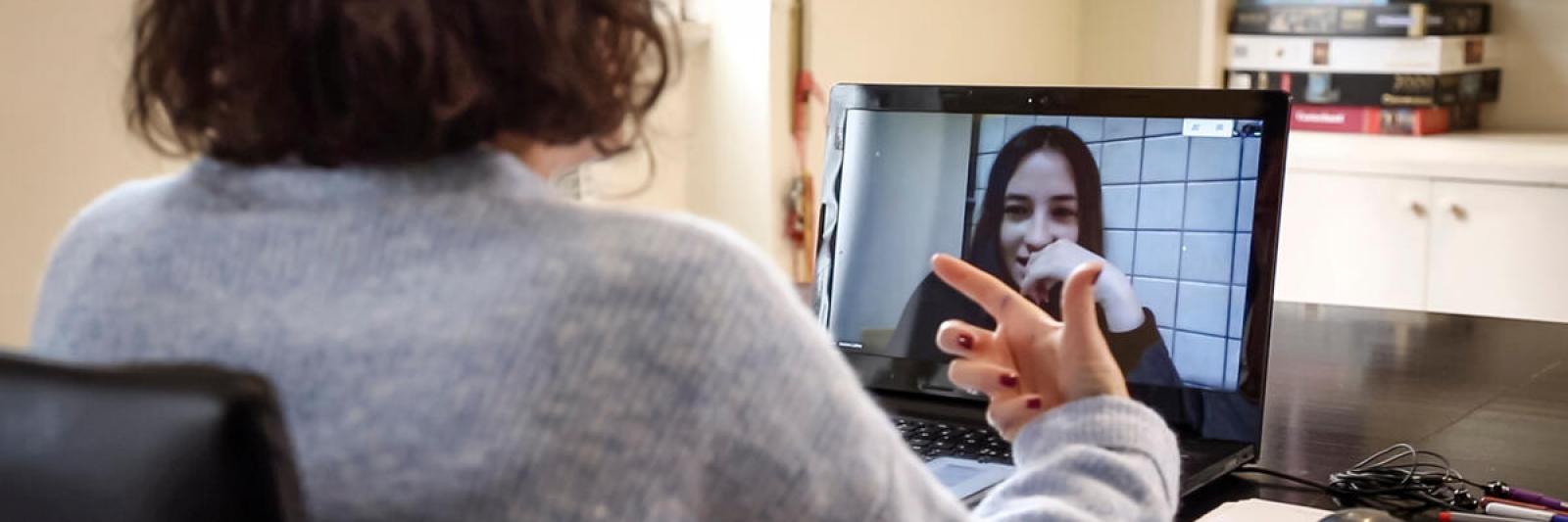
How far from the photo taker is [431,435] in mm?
587

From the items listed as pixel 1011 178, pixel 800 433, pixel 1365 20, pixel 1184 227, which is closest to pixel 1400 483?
pixel 1184 227

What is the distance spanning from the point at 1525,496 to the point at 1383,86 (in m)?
2.42

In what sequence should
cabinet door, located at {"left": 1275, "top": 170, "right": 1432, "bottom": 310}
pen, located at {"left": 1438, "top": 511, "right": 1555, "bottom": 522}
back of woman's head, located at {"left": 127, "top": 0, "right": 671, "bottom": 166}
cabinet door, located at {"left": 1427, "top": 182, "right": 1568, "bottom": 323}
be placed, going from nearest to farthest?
1. back of woman's head, located at {"left": 127, "top": 0, "right": 671, "bottom": 166}
2. pen, located at {"left": 1438, "top": 511, "right": 1555, "bottom": 522}
3. cabinet door, located at {"left": 1427, "top": 182, "right": 1568, "bottom": 323}
4. cabinet door, located at {"left": 1275, "top": 170, "right": 1432, "bottom": 310}

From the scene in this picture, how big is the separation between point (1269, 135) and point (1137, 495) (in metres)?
0.55

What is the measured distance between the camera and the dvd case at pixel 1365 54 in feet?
11.1

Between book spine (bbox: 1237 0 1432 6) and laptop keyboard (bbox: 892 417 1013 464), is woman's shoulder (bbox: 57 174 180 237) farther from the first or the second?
book spine (bbox: 1237 0 1432 6)

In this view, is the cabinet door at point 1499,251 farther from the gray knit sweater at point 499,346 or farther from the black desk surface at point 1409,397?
the gray knit sweater at point 499,346

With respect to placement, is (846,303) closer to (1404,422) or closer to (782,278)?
(1404,422)

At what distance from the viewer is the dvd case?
337 centimetres

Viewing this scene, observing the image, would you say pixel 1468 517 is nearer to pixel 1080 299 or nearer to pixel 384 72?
pixel 1080 299

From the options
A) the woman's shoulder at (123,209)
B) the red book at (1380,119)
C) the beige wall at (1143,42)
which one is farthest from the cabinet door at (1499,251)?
the woman's shoulder at (123,209)

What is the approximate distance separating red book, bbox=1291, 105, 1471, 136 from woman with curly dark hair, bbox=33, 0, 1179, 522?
2.99 meters

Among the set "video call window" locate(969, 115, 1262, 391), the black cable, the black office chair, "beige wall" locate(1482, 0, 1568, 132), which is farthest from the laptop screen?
"beige wall" locate(1482, 0, 1568, 132)

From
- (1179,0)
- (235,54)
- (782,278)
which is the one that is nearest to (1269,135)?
(782,278)
